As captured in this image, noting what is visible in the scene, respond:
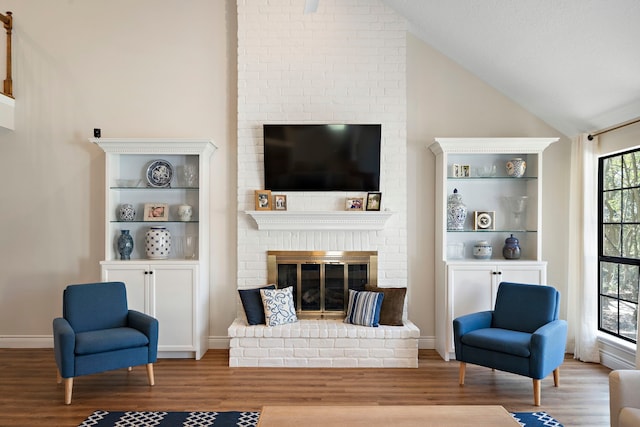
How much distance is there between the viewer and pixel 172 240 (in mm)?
5160

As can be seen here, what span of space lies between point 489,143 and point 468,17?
4.09 feet

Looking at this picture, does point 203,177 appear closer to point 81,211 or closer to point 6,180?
point 81,211

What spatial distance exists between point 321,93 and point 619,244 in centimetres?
327

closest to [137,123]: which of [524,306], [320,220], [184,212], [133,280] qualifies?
[184,212]

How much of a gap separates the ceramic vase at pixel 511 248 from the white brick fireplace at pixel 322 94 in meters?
1.04

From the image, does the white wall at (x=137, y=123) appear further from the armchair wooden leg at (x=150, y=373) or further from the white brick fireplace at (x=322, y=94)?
the armchair wooden leg at (x=150, y=373)

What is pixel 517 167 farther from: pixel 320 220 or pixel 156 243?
pixel 156 243

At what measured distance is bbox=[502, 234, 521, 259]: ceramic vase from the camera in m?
4.90

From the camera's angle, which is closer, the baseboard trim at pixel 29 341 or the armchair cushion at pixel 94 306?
the armchair cushion at pixel 94 306

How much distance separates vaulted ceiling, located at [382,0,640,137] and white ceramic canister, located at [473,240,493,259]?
4.89 feet

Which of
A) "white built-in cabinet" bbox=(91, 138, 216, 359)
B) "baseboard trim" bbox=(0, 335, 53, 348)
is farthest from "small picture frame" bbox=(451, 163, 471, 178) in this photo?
"baseboard trim" bbox=(0, 335, 53, 348)

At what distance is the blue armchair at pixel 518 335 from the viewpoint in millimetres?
3633

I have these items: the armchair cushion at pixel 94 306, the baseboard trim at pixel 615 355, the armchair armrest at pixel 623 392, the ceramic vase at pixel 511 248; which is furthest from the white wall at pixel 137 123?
the armchair armrest at pixel 623 392

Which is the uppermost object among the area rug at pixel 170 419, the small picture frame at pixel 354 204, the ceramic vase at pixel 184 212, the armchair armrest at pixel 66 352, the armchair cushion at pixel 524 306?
the small picture frame at pixel 354 204
